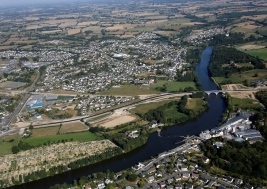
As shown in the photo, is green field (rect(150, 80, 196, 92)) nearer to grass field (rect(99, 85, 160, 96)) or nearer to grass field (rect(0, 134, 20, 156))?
grass field (rect(99, 85, 160, 96))

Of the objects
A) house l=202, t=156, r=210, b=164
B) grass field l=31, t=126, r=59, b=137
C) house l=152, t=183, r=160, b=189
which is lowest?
grass field l=31, t=126, r=59, b=137

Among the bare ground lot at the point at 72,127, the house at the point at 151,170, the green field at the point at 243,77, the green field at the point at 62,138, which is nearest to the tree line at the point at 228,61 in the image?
the green field at the point at 243,77

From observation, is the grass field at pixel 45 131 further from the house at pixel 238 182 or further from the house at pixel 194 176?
the house at pixel 238 182

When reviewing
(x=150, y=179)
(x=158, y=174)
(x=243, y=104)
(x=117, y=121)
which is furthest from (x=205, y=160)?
(x=243, y=104)

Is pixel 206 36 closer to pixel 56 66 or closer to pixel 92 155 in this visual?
pixel 56 66

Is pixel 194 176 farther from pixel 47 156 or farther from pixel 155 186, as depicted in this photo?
pixel 47 156

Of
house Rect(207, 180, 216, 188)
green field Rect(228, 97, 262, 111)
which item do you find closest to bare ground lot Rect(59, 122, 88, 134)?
house Rect(207, 180, 216, 188)
